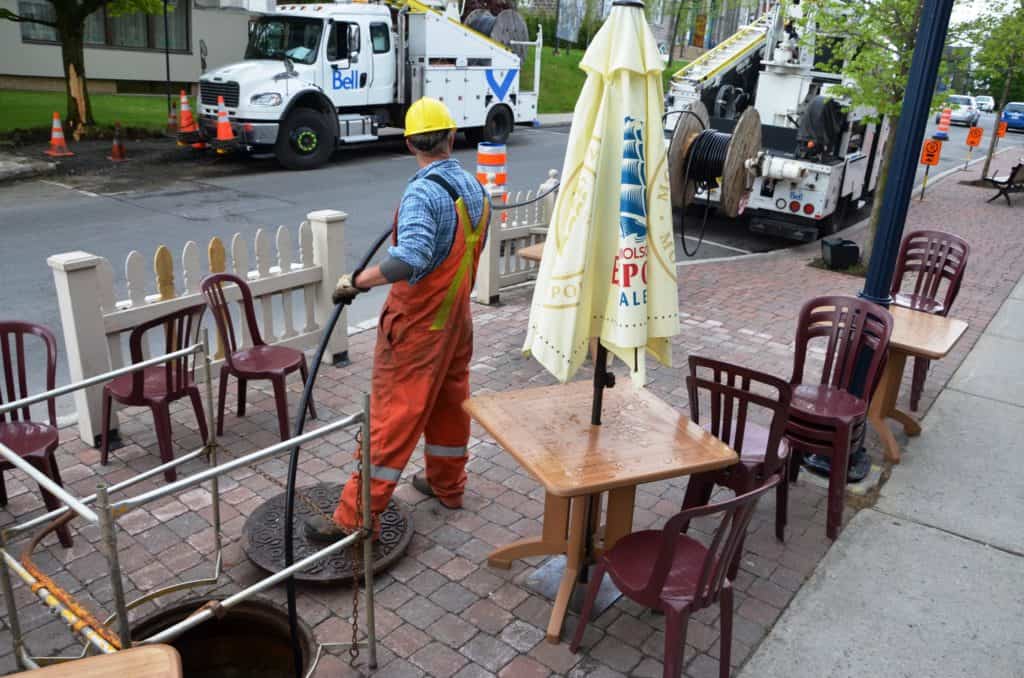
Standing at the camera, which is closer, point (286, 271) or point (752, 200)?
point (286, 271)

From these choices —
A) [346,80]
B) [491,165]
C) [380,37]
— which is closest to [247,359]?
[491,165]

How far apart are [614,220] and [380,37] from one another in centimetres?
1364

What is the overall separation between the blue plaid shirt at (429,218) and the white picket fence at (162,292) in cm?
199

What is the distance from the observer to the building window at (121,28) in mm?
20906

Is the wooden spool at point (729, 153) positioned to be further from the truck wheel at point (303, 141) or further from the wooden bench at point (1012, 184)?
the wooden bench at point (1012, 184)

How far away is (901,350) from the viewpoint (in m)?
5.06

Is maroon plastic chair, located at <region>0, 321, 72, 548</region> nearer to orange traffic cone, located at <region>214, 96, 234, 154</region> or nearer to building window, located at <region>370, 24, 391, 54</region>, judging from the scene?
orange traffic cone, located at <region>214, 96, 234, 154</region>

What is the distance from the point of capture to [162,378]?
4.70 metres

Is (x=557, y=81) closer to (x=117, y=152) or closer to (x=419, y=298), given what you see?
(x=117, y=152)

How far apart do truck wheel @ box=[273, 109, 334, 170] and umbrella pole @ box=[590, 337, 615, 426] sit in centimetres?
1198

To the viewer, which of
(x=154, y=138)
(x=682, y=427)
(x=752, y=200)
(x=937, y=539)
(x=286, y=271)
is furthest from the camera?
(x=154, y=138)

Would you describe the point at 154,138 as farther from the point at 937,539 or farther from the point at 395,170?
the point at 937,539

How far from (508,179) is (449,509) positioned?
1072 centimetres

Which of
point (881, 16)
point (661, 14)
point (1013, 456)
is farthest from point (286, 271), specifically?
point (661, 14)
